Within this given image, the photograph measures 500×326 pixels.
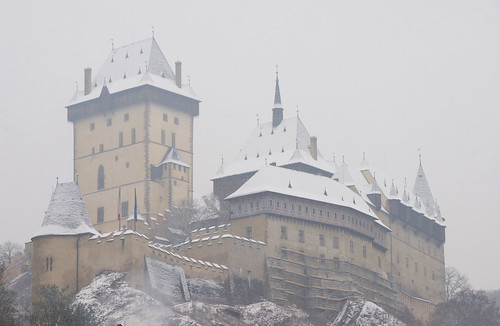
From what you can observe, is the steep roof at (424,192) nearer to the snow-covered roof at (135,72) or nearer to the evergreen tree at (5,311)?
the snow-covered roof at (135,72)

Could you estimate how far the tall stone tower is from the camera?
11325 centimetres

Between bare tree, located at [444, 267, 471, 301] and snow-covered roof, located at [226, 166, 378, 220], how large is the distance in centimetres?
2960

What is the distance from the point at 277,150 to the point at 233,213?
581 inches

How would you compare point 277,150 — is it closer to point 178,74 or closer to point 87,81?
point 178,74

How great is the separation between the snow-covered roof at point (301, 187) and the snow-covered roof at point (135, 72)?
18.8 meters

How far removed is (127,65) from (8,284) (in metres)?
30.2

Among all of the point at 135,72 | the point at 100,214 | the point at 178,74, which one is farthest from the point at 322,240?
the point at 135,72

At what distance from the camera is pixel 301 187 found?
100188 millimetres

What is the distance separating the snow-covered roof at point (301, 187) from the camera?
97.9m

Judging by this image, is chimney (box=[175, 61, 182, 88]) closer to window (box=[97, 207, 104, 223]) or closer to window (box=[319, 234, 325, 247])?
window (box=[97, 207, 104, 223])

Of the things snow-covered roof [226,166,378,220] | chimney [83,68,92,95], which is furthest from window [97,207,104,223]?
snow-covered roof [226,166,378,220]

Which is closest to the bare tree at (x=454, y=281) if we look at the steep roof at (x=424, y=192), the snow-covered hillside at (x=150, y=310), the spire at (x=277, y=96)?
the steep roof at (x=424, y=192)

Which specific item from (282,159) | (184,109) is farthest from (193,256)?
(184,109)

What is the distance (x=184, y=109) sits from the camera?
119m
